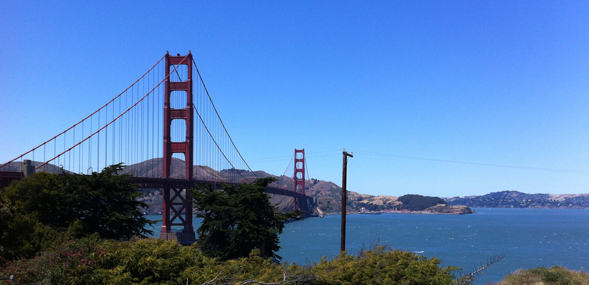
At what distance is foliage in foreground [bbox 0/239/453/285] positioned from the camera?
11852 millimetres

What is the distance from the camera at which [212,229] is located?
24328 millimetres

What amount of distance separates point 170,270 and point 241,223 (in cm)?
997

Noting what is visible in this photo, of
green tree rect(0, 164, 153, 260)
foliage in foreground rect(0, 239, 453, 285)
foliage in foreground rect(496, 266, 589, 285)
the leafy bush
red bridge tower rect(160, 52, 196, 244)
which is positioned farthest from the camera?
red bridge tower rect(160, 52, 196, 244)

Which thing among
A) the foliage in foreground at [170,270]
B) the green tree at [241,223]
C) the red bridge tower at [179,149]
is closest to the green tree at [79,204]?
the green tree at [241,223]

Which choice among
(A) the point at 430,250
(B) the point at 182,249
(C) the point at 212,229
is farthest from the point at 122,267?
(A) the point at 430,250

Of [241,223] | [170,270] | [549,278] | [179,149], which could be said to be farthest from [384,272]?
[179,149]

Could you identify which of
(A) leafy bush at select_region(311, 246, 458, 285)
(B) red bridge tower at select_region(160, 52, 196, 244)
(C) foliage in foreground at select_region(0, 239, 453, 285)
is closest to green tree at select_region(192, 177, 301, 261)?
(C) foliage in foreground at select_region(0, 239, 453, 285)

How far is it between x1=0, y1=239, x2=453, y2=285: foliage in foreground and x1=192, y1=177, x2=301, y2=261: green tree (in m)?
7.98

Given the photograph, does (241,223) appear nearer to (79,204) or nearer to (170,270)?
(79,204)

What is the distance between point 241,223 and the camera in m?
23.2

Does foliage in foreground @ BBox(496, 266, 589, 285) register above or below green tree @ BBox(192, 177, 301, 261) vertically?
below

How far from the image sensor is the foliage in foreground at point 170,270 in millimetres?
11852

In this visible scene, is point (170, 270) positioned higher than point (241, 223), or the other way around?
point (241, 223)

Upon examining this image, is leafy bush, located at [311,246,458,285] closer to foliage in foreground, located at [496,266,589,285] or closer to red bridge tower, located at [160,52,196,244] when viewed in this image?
foliage in foreground, located at [496,266,589,285]
